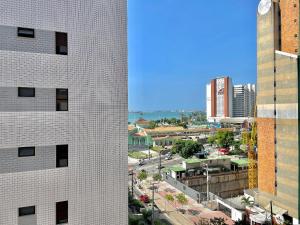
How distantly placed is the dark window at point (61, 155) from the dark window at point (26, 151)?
2.89ft

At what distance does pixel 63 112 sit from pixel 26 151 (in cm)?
193

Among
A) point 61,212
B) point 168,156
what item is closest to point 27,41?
point 61,212

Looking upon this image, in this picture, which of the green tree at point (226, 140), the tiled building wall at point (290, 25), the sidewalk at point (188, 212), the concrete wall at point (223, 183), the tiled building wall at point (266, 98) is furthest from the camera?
the green tree at point (226, 140)

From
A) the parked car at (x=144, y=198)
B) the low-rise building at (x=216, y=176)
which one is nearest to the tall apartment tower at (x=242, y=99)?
the low-rise building at (x=216, y=176)

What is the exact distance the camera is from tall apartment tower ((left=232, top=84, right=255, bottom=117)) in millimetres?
156950

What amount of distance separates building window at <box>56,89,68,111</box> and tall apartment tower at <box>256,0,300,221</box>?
22.8 metres

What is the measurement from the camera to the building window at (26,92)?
9994 mm

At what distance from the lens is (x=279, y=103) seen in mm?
28219

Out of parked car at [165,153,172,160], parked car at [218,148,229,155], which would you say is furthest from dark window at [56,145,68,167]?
parked car at [218,148,229,155]

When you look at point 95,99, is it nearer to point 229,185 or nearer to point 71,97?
point 71,97

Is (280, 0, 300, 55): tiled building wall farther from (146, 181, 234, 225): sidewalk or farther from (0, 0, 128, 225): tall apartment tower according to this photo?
(0, 0, 128, 225): tall apartment tower

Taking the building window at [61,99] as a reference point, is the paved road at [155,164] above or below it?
below

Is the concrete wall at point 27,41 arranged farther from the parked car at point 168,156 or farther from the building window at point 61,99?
the parked car at point 168,156

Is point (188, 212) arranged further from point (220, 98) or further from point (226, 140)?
point (220, 98)
